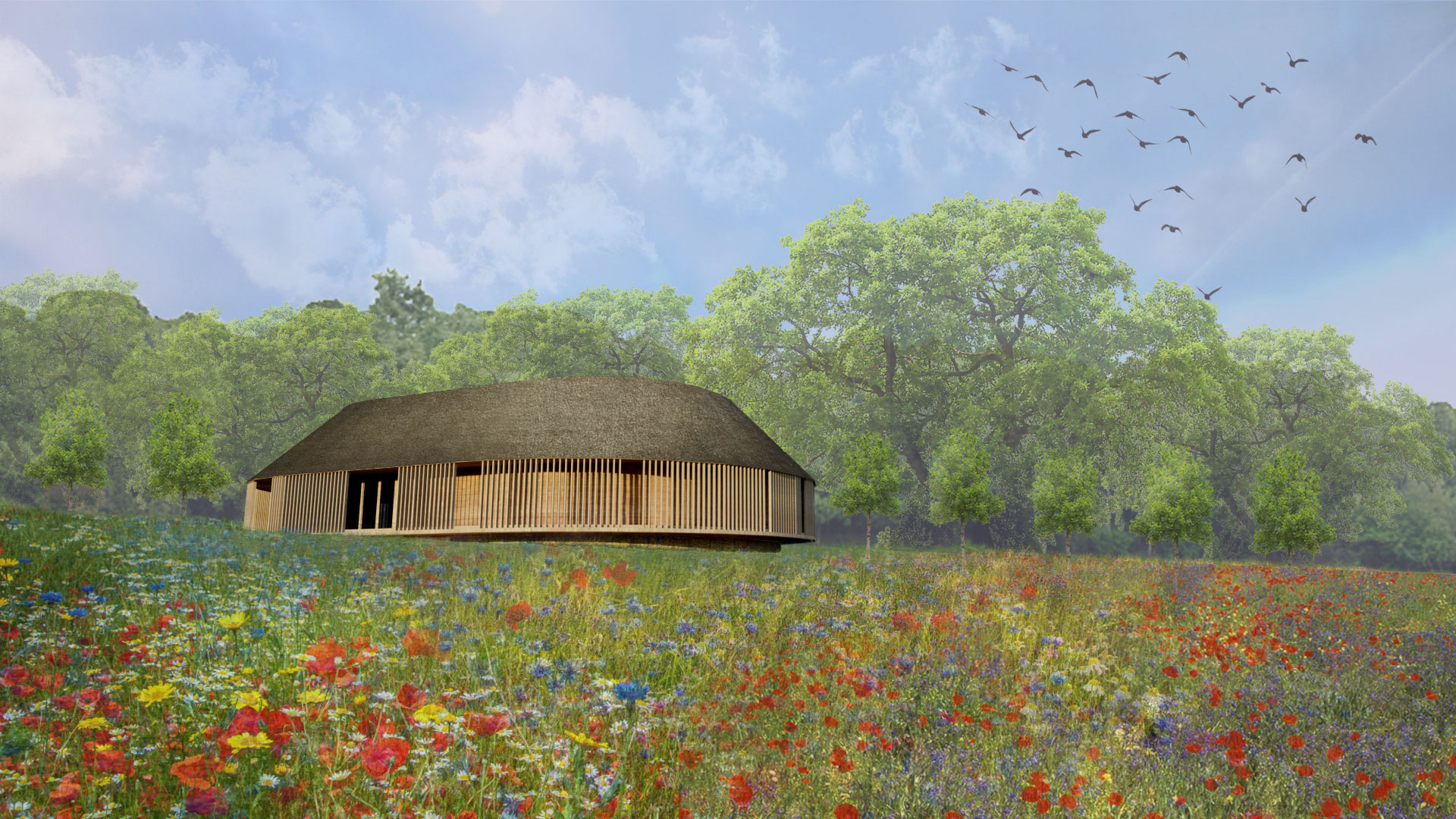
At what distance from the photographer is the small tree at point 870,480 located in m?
29.9

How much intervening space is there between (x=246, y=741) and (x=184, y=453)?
3434 centimetres

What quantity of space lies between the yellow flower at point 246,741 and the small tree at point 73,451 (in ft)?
122

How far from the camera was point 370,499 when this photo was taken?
26.0 meters

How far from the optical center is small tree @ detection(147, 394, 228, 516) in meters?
32.1

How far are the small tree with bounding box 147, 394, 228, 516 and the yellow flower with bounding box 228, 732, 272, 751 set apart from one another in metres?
33.5

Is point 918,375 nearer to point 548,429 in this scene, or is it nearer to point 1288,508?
point 1288,508

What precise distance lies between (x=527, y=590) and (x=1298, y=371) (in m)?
51.9

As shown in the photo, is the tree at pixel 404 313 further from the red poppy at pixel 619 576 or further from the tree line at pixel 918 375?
the red poppy at pixel 619 576

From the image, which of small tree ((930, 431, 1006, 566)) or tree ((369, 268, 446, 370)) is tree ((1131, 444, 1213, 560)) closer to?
small tree ((930, 431, 1006, 566))

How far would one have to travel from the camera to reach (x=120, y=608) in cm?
648

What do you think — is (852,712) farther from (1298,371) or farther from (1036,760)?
(1298,371)

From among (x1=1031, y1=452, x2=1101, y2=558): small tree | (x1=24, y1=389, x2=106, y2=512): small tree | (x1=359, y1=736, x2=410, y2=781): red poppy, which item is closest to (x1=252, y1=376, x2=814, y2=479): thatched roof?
(x1=1031, y1=452, x2=1101, y2=558): small tree

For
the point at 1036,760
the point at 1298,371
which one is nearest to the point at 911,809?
the point at 1036,760

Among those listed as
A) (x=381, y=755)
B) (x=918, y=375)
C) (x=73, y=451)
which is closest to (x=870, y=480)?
(x=918, y=375)
